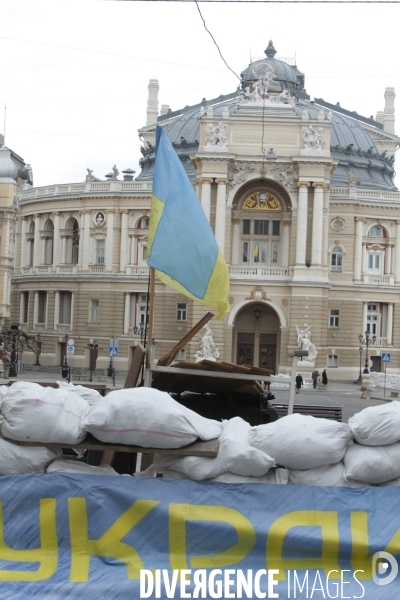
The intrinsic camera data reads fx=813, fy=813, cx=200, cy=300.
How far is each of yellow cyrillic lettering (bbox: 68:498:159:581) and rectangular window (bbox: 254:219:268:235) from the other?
4249 centimetres

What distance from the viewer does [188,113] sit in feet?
206

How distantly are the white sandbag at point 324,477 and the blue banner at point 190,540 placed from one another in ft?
0.67

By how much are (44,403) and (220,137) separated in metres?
40.6

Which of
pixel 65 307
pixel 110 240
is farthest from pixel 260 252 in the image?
pixel 65 307

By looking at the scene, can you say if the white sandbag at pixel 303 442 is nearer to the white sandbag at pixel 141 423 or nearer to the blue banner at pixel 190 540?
the blue banner at pixel 190 540

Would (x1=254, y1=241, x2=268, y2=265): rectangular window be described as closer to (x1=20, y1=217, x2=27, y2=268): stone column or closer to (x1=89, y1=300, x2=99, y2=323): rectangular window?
(x1=89, y1=300, x2=99, y2=323): rectangular window

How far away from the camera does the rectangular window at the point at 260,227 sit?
4762cm

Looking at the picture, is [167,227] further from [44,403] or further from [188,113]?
[188,113]

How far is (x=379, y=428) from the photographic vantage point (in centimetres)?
605

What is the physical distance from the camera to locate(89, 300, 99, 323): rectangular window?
51.8 m

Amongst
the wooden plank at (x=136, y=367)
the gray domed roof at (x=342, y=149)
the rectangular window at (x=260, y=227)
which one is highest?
the gray domed roof at (x=342, y=149)

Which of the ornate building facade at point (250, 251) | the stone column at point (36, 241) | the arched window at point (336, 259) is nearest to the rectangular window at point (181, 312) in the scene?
the ornate building facade at point (250, 251)

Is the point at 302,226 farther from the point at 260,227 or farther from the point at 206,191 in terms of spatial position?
the point at 206,191

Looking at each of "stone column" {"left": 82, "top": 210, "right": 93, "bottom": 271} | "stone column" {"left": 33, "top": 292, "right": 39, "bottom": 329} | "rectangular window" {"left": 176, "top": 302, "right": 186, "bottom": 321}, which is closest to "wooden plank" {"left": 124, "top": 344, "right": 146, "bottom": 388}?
"rectangular window" {"left": 176, "top": 302, "right": 186, "bottom": 321}
